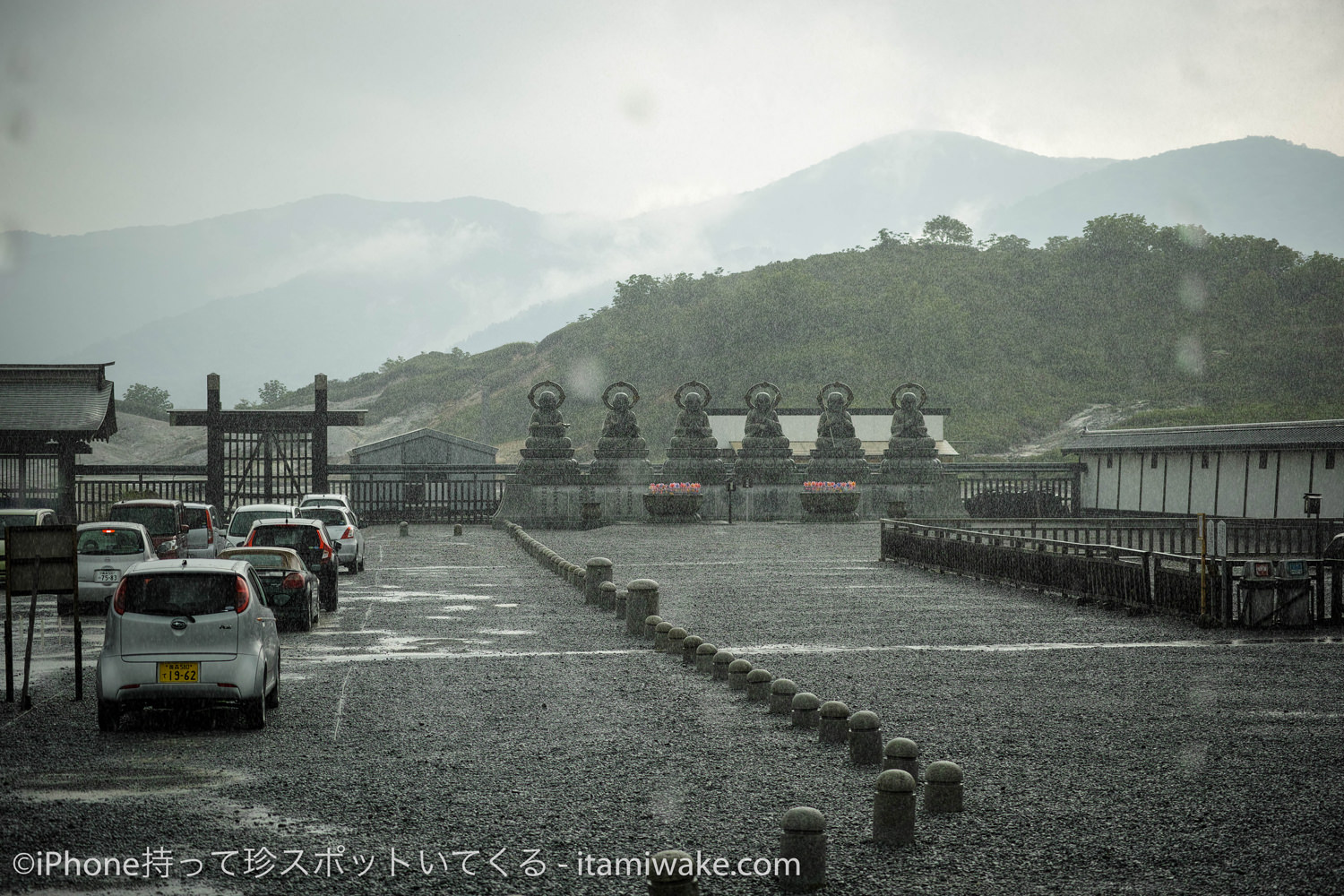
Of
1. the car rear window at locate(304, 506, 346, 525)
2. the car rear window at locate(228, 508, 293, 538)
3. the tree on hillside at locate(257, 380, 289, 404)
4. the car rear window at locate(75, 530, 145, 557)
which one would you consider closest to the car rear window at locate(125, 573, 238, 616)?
the car rear window at locate(75, 530, 145, 557)

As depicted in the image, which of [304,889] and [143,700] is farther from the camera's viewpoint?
[143,700]

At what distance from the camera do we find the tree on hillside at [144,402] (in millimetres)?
79625

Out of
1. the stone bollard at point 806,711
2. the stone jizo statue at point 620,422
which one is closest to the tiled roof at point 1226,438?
the stone jizo statue at point 620,422

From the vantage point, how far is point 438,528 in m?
41.0

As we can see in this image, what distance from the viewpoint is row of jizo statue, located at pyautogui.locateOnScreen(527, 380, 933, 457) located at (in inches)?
1785

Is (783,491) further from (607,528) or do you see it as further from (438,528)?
(438,528)

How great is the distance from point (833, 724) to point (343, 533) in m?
17.1

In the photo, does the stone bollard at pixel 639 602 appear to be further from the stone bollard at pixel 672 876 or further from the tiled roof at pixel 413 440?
the tiled roof at pixel 413 440

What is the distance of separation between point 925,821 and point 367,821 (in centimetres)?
341

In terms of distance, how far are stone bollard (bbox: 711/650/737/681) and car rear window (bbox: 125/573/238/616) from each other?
15.6ft

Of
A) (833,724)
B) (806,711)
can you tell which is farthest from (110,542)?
(833,724)

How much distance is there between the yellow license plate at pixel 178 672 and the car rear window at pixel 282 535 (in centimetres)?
974

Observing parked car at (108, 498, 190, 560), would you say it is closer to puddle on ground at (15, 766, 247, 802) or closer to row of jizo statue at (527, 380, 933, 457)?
puddle on ground at (15, 766, 247, 802)

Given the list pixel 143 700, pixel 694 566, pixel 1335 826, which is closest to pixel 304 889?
pixel 143 700
